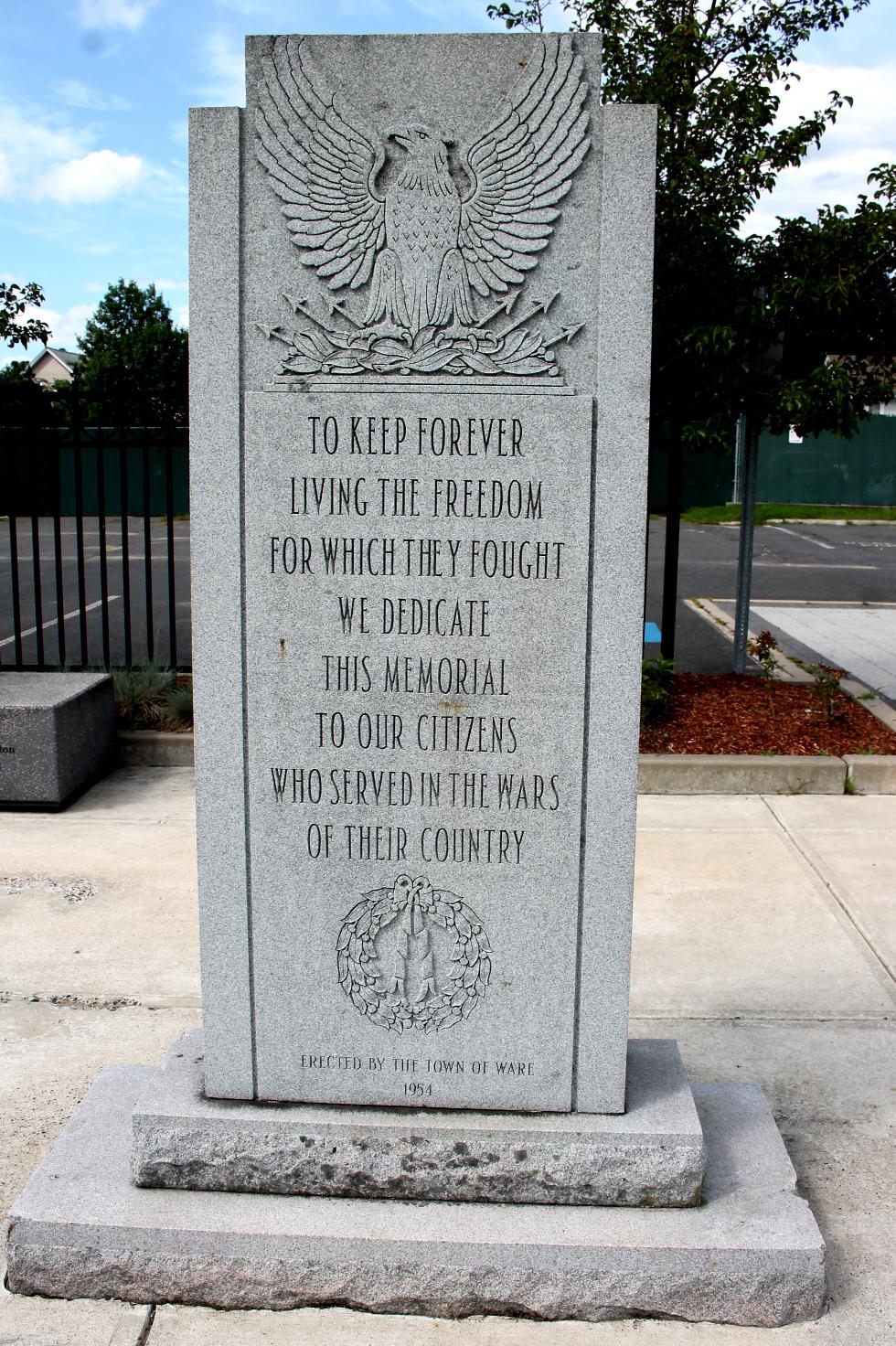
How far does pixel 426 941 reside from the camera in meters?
3.12

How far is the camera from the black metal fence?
8172 millimetres

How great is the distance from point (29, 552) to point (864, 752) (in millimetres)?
18151

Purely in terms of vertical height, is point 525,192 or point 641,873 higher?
point 525,192

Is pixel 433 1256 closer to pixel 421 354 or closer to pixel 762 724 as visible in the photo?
pixel 421 354

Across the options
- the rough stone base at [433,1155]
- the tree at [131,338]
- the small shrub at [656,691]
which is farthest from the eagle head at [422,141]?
the tree at [131,338]

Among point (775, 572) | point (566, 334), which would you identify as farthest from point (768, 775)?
point (775, 572)

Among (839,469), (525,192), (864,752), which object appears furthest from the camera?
(839,469)

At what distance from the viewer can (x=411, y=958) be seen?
123 inches

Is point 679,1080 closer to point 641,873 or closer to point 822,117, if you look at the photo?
point 641,873

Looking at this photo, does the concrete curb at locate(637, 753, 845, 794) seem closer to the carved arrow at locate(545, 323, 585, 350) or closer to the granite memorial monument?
the granite memorial monument

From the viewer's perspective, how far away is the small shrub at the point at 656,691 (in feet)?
24.5

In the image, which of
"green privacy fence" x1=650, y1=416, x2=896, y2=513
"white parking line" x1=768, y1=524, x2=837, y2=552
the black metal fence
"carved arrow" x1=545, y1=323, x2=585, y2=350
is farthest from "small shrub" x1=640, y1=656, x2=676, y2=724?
"green privacy fence" x1=650, y1=416, x2=896, y2=513

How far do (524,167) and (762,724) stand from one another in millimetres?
5283

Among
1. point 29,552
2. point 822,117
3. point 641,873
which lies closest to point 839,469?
point 29,552
